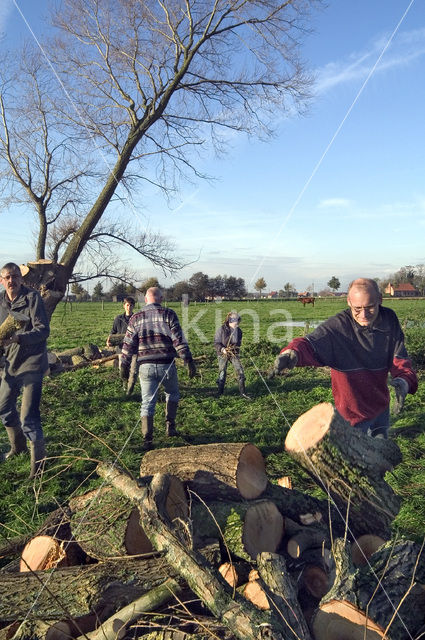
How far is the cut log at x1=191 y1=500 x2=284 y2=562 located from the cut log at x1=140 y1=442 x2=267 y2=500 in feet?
0.48

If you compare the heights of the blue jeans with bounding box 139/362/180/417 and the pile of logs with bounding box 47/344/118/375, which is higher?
the blue jeans with bounding box 139/362/180/417

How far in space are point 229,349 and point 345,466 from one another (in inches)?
236

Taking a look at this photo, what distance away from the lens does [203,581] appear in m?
2.13

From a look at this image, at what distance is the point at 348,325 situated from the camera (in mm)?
4016

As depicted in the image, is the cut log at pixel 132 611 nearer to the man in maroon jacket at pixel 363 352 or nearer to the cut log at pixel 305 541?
the cut log at pixel 305 541

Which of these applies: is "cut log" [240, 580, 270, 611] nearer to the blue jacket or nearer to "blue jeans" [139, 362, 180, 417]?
the blue jacket

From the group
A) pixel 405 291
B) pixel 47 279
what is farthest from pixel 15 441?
pixel 405 291

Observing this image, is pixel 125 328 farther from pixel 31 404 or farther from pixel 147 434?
pixel 31 404

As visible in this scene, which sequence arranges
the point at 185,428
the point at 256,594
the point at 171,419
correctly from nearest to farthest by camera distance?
the point at 256,594
the point at 171,419
the point at 185,428

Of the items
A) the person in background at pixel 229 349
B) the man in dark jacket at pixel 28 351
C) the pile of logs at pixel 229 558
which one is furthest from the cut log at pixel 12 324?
the person in background at pixel 229 349

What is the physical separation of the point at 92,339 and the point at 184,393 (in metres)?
10.0

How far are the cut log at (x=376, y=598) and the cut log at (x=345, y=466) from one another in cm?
46

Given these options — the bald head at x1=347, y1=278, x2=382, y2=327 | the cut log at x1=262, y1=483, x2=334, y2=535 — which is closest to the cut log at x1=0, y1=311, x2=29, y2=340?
the cut log at x1=262, y1=483, x2=334, y2=535

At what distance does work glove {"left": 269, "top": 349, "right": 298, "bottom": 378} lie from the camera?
3434 mm
